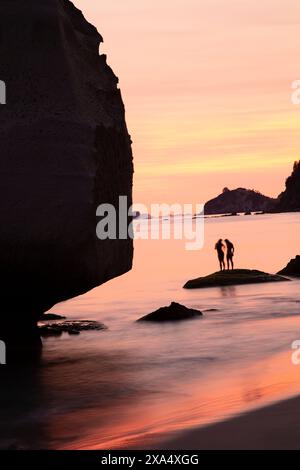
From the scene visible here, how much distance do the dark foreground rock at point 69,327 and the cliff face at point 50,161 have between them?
2445 mm

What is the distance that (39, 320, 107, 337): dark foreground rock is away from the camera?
60.3 feet

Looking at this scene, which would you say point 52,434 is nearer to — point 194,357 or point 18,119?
point 194,357

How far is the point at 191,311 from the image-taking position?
2017cm

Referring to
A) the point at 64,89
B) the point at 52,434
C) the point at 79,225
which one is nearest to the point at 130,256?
the point at 79,225

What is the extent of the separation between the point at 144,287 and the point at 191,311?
12.9 meters

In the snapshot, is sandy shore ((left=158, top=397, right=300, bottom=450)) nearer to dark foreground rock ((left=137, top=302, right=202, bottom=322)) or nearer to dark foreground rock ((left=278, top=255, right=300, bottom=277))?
dark foreground rock ((left=137, top=302, right=202, bottom=322))

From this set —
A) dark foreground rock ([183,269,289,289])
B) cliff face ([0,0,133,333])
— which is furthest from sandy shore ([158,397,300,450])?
dark foreground rock ([183,269,289,289])

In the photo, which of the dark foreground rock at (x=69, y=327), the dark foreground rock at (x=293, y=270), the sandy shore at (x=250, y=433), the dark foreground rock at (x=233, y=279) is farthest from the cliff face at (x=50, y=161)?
the dark foreground rock at (x=293, y=270)

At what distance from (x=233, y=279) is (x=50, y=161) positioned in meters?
15.7

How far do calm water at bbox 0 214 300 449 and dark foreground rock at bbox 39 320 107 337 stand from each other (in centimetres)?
49

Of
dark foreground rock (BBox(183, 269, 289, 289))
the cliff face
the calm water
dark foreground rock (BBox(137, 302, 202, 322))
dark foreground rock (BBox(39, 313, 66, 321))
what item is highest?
the cliff face

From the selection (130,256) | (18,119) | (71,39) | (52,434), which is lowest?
(52,434)

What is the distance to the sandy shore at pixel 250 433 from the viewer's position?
772cm

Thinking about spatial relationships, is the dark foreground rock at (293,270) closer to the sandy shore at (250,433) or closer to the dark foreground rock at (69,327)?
the dark foreground rock at (69,327)
